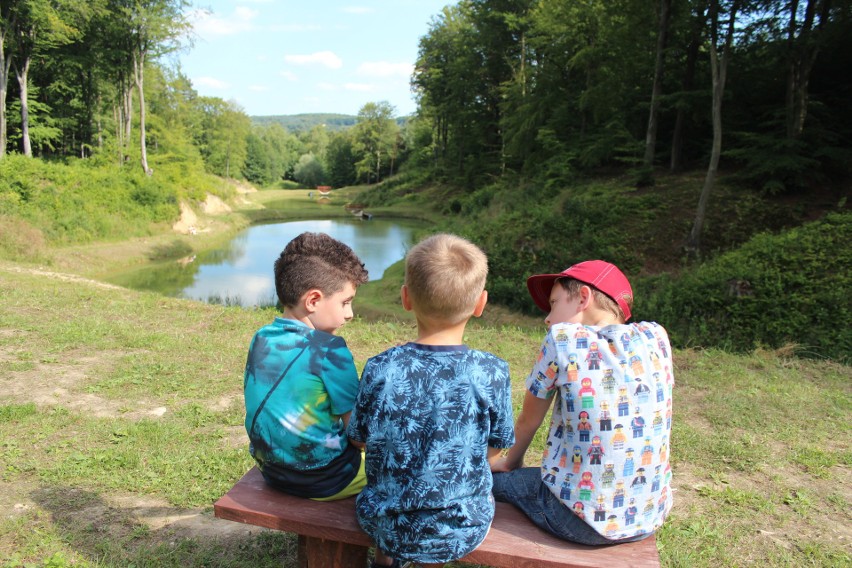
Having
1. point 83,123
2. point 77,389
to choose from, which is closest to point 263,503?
point 77,389

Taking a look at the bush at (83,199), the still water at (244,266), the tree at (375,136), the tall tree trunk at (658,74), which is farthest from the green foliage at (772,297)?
the tree at (375,136)

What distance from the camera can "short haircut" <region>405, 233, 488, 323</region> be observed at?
6.23 ft

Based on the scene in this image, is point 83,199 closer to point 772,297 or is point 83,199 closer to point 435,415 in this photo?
point 772,297

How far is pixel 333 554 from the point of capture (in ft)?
7.63

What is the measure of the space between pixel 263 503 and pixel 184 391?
3269mm

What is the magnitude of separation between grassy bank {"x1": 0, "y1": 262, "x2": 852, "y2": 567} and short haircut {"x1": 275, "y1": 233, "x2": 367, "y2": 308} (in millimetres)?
1496

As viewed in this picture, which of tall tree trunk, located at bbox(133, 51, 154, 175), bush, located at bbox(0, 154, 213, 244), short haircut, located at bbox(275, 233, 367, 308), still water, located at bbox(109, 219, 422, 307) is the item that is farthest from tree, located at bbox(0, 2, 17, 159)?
short haircut, located at bbox(275, 233, 367, 308)

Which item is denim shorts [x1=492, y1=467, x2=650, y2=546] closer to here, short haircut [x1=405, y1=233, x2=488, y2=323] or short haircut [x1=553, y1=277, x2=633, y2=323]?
short haircut [x1=553, y1=277, x2=633, y2=323]

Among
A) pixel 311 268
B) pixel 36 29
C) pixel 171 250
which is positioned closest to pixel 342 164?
pixel 36 29

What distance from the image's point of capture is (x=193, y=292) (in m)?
18.2

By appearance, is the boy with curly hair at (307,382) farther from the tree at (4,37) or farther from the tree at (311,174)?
the tree at (311,174)

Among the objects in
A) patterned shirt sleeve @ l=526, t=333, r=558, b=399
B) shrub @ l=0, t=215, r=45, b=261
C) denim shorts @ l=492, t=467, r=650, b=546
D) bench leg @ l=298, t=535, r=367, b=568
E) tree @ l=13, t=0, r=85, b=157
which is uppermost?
tree @ l=13, t=0, r=85, b=157

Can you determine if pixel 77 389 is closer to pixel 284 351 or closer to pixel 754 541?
pixel 284 351

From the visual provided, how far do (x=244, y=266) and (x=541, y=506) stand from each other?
73.3 feet
